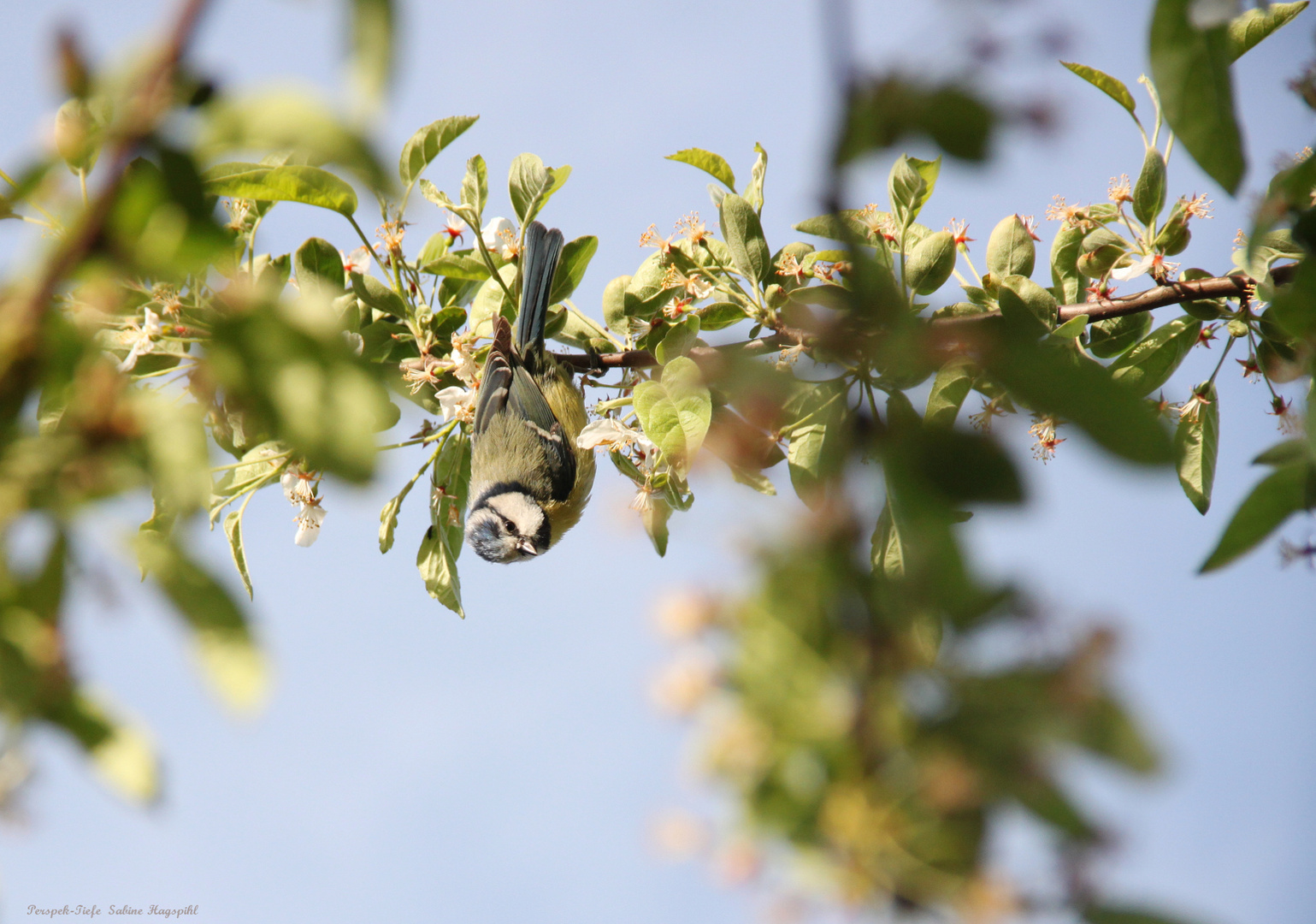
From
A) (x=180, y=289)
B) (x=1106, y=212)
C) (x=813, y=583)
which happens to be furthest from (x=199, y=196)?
(x=1106, y=212)

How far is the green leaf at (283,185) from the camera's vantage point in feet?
6.29

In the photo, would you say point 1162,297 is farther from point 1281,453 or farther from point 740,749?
point 740,749

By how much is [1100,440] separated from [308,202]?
205 centimetres

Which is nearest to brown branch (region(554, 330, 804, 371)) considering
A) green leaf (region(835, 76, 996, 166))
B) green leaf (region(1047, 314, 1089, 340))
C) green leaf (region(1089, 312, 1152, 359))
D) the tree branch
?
the tree branch

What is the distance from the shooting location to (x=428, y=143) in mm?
2770

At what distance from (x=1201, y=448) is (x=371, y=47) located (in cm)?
248

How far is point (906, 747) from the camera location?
0.81 meters

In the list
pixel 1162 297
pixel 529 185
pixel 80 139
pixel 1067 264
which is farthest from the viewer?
pixel 529 185

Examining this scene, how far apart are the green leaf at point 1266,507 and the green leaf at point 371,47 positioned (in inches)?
42.8

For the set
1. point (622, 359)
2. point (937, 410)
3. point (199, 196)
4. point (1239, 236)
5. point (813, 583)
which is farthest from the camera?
point (622, 359)

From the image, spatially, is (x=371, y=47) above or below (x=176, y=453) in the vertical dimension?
above

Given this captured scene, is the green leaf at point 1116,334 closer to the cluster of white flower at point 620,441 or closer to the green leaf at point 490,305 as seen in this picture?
the cluster of white flower at point 620,441

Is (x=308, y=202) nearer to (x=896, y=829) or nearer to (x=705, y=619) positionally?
(x=705, y=619)

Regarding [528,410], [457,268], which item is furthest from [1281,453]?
[528,410]
